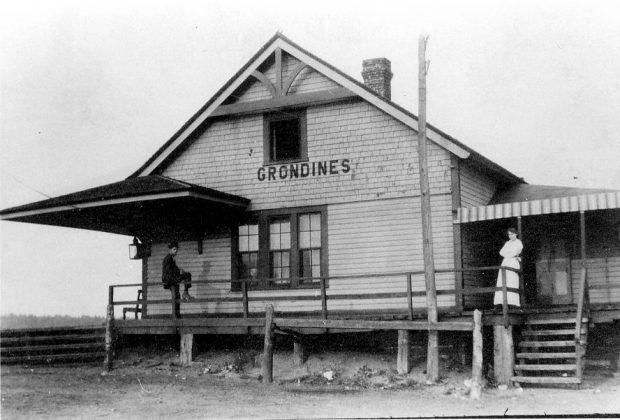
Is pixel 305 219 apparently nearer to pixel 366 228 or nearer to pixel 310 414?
pixel 366 228

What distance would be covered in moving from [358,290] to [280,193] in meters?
3.14

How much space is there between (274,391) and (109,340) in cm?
540

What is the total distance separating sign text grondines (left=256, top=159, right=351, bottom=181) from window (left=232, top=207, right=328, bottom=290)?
854 millimetres

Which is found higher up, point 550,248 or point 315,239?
point 315,239

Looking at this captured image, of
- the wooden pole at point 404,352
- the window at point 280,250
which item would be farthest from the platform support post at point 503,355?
the window at point 280,250

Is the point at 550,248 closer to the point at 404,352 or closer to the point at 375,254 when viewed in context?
the point at 375,254

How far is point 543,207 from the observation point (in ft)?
53.4

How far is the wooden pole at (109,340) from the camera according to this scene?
18.6 m

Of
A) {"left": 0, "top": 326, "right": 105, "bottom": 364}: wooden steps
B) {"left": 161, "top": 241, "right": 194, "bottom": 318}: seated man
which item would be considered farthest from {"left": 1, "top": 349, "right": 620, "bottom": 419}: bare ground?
{"left": 161, "top": 241, "right": 194, "bottom": 318}: seated man

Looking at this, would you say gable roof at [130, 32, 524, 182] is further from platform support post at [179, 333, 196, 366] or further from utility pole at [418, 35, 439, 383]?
platform support post at [179, 333, 196, 366]

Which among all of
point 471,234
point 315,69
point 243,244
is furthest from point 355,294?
point 315,69

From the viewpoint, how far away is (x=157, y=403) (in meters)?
14.2

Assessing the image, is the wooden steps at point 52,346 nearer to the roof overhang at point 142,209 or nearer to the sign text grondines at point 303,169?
the roof overhang at point 142,209

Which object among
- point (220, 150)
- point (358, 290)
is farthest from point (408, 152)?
point (220, 150)
